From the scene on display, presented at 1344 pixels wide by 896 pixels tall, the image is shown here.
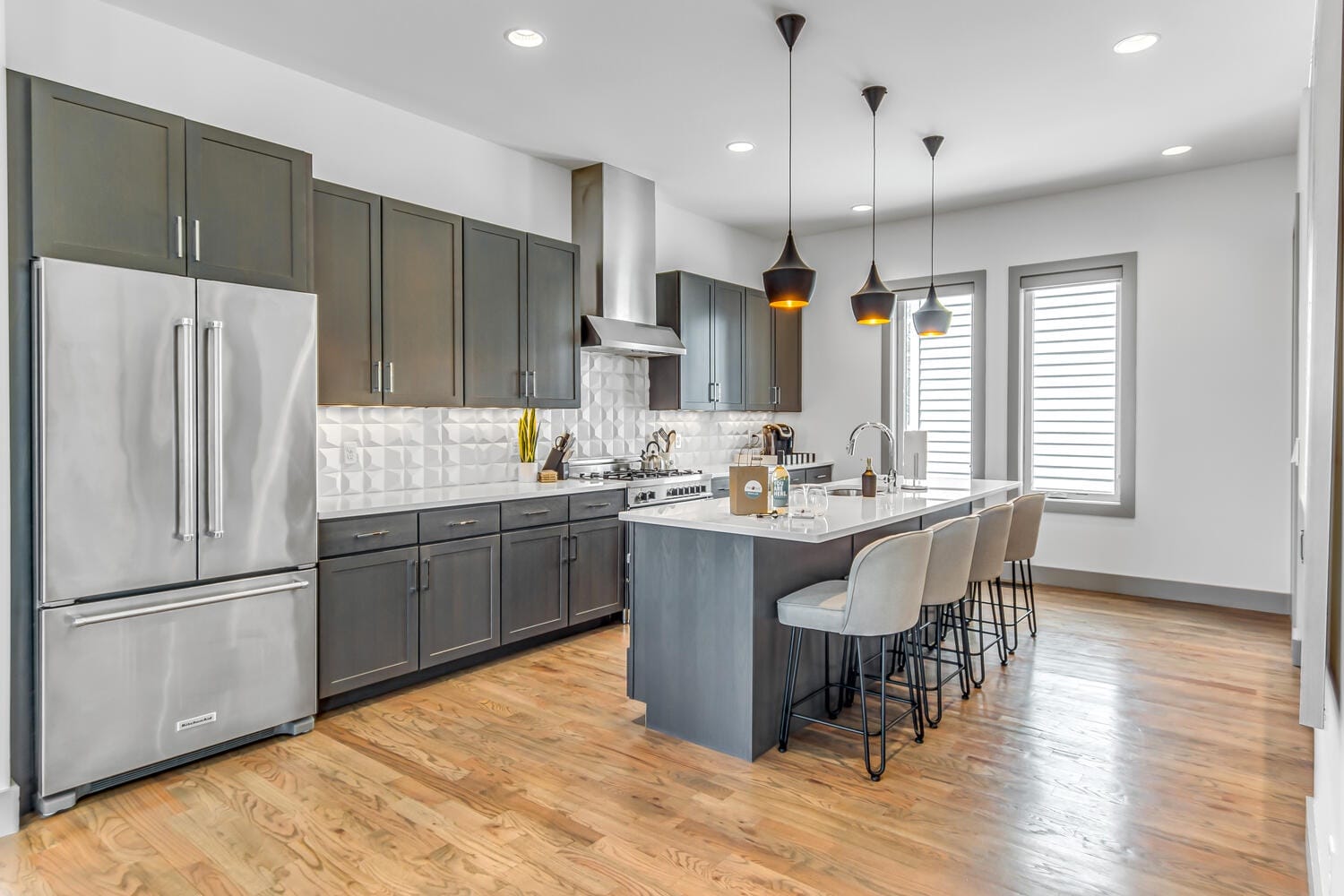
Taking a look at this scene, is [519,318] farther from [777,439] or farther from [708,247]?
[777,439]

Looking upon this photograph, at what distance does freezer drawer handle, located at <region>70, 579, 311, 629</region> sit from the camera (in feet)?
8.45

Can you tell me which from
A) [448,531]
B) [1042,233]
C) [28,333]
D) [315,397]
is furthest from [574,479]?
[1042,233]

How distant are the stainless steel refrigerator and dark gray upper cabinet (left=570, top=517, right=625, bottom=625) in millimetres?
1582

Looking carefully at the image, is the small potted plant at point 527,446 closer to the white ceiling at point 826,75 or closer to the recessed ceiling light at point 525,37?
the white ceiling at point 826,75

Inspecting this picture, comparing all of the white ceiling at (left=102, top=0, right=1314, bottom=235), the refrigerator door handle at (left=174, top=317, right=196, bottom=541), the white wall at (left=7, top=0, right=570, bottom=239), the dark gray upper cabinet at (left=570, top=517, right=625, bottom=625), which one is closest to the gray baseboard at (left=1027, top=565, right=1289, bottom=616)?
the white ceiling at (left=102, top=0, right=1314, bottom=235)

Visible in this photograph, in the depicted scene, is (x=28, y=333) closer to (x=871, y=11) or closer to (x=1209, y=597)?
(x=871, y=11)

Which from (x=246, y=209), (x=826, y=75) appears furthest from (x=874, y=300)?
(x=246, y=209)

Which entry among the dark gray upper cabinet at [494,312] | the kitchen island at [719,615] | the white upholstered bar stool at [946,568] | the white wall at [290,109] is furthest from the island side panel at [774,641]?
the white wall at [290,109]

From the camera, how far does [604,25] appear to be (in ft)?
11.1

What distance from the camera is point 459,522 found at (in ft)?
12.6

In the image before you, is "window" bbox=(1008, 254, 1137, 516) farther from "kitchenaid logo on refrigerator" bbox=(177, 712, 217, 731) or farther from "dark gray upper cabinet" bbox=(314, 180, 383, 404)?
"kitchenaid logo on refrigerator" bbox=(177, 712, 217, 731)

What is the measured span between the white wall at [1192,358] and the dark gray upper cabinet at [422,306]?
4.22 metres

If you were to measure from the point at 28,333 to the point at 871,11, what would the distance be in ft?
11.0

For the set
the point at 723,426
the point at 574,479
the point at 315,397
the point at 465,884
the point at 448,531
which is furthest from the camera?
the point at 723,426
